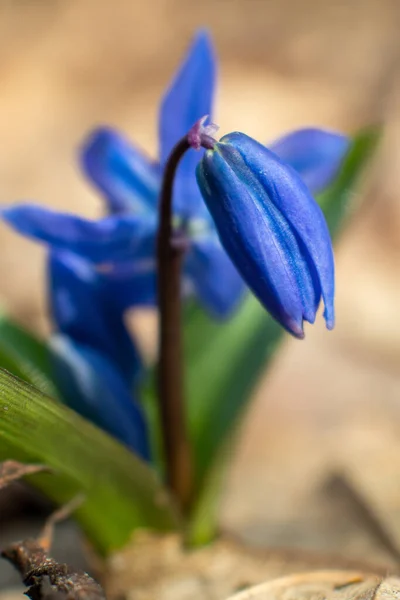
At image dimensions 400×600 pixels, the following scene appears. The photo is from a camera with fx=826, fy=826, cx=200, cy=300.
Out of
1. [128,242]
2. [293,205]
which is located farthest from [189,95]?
[293,205]

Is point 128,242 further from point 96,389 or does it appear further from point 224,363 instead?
point 224,363

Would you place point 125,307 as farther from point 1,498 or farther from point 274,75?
point 274,75

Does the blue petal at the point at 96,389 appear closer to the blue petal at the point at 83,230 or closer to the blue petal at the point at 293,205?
the blue petal at the point at 83,230

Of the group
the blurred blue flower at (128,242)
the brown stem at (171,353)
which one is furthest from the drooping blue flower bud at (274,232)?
the blurred blue flower at (128,242)

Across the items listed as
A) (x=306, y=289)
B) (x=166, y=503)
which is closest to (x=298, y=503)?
(x=166, y=503)

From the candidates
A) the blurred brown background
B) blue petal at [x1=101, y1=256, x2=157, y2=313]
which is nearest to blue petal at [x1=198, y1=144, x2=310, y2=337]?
blue petal at [x1=101, y1=256, x2=157, y2=313]
